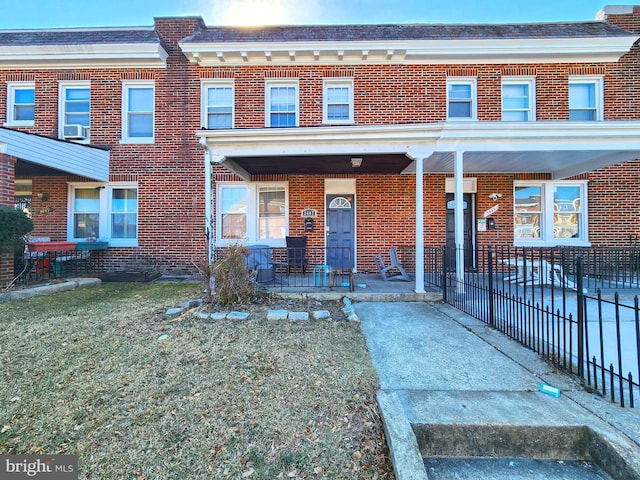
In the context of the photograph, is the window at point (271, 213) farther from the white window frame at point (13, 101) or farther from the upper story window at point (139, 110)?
the white window frame at point (13, 101)

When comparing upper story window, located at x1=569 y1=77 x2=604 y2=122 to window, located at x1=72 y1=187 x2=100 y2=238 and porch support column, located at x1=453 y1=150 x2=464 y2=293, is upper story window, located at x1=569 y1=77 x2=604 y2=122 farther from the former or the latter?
window, located at x1=72 y1=187 x2=100 y2=238

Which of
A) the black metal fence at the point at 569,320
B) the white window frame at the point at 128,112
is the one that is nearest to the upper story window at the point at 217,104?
the white window frame at the point at 128,112

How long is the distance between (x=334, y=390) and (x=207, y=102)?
9.16 metres

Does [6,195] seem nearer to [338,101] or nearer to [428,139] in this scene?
[338,101]

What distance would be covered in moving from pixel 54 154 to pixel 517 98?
12423 millimetres

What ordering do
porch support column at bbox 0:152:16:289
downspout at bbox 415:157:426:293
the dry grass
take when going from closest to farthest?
the dry grass
downspout at bbox 415:157:426:293
porch support column at bbox 0:152:16:289

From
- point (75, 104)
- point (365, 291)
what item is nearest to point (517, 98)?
point (365, 291)

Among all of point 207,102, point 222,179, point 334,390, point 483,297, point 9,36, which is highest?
point 9,36

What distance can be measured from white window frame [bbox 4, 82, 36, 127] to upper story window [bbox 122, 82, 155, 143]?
2711 mm

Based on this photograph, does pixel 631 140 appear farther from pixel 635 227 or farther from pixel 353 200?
pixel 353 200

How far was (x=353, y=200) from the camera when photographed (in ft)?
30.1

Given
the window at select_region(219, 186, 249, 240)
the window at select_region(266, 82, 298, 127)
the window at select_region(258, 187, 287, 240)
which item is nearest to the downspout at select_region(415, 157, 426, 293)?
the window at select_region(258, 187, 287, 240)

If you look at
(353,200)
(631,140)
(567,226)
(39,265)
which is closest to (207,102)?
(353,200)

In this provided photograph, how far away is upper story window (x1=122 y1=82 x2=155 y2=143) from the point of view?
30.3 ft
